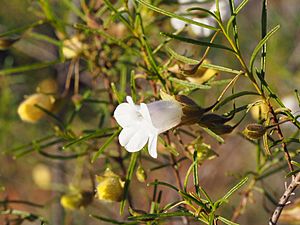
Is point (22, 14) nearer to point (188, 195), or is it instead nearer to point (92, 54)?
point (92, 54)

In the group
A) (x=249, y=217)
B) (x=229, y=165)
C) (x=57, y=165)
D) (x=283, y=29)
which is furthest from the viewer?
(x=229, y=165)

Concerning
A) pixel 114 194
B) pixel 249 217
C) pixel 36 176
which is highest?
pixel 114 194

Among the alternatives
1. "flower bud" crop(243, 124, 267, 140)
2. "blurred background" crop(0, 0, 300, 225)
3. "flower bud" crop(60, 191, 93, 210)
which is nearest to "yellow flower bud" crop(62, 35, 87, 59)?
"blurred background" crop(0, 0, 300, 225)

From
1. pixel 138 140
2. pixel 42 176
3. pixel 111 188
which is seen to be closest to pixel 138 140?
pixel 138 140

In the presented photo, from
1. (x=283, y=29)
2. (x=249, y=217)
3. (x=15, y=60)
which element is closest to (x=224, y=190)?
(x=249, y=217)

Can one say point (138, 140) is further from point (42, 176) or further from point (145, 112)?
point (42, 176)

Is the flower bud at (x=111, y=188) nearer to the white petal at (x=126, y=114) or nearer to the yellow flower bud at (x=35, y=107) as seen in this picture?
the white petal at (x=126, y=114)
